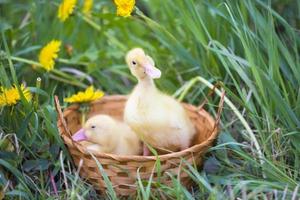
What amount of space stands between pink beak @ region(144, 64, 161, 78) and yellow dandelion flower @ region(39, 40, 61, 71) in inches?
19.4

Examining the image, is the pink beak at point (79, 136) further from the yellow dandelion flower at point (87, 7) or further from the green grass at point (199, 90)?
the yellow dandelion flower at point (87, 7)

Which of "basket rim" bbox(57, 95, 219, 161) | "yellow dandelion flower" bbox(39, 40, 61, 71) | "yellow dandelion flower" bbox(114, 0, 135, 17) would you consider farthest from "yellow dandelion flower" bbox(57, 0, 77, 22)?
"yellow dandelion flower" bbox(114, 0, 135, 17)

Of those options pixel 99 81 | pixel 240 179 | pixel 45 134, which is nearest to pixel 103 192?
pixel 45 134

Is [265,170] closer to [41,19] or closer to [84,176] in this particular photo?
[84,176]

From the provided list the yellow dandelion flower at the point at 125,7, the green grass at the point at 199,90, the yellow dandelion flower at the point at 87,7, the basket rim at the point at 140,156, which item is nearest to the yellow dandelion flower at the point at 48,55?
the green grass at the point at 199,90

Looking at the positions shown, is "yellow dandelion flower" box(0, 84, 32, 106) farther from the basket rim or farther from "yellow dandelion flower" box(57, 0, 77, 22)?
"yellow dandelion flower" box(57, 0, 77, 22)

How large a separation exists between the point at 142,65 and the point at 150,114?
0.17 meters

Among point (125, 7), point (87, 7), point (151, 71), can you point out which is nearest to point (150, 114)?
point (151, 71)

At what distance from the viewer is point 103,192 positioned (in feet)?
6.76

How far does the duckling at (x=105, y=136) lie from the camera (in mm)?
2143

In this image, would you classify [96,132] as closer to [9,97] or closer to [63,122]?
[63,122]

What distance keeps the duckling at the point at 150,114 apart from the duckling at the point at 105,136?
0.07m

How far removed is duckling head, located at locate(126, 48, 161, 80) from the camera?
6.62 ft

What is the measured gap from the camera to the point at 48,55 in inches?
94.0
